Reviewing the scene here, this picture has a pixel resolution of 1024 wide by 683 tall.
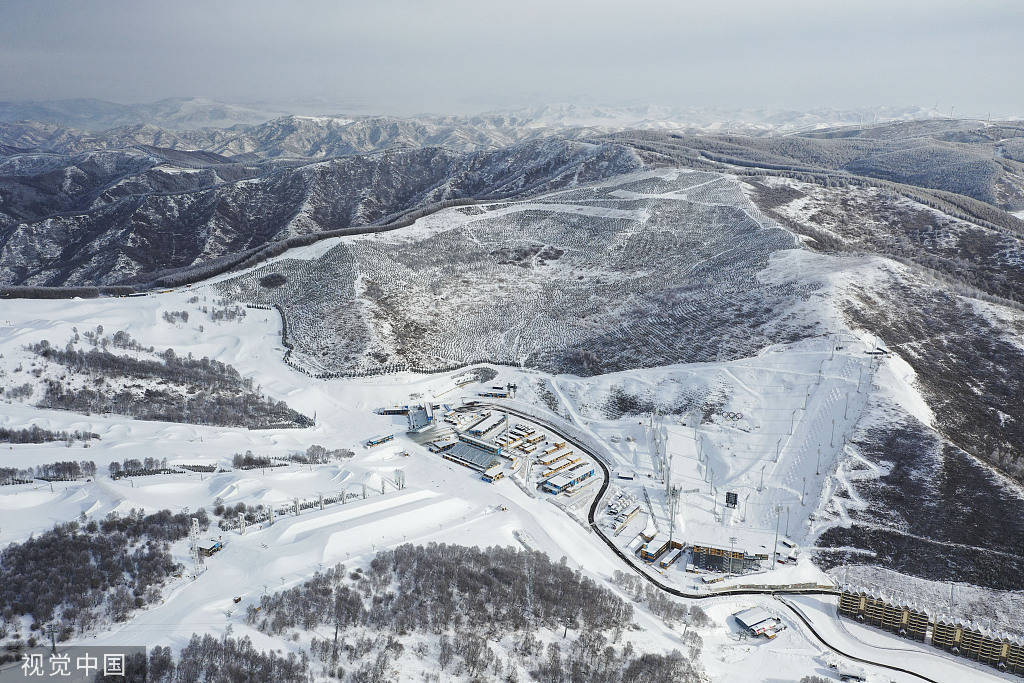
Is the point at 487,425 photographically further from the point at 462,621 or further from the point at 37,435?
the point at 37,435

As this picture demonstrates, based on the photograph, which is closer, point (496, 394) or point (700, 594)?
point (700, 594)

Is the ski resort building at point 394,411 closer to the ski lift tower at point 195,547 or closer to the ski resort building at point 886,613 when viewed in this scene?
the ski lift tower at point 195,547

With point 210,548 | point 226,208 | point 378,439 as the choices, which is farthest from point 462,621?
point 226,208

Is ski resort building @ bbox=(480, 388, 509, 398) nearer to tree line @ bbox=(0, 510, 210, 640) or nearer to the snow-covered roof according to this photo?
the snow-covered roof

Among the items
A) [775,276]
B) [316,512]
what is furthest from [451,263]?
[316,512]

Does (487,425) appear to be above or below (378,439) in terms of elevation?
above

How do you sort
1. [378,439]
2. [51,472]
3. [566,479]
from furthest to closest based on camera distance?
[378,439] → [566,479] → [51,472]

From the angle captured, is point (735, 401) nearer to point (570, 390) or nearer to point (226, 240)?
point (570, 390)

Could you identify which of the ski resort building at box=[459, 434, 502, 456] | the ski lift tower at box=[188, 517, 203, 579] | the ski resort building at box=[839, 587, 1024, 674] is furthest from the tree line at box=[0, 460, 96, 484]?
the ski resort building at box=[839, 587, 1024, 674]
